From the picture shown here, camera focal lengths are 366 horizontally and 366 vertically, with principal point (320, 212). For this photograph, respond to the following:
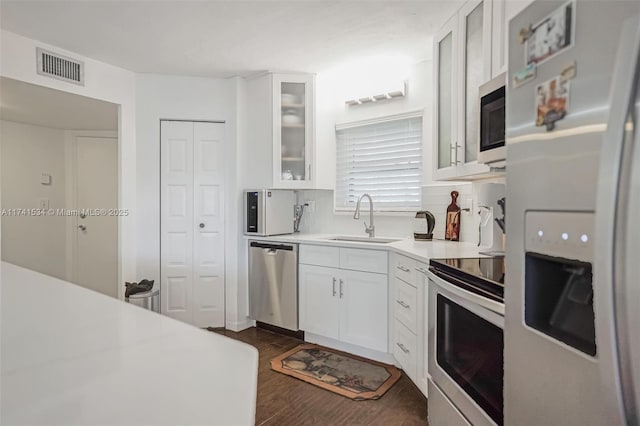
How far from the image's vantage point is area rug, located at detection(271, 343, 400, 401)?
2.35 meters

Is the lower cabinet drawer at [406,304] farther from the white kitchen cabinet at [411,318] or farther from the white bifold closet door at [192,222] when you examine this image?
the white bifold closet door at [192,222]

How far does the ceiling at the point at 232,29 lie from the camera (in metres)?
2.26

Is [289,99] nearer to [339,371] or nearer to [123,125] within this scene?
[123,125]

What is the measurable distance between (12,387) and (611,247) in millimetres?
939

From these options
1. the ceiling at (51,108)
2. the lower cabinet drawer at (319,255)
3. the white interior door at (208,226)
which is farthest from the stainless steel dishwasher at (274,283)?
the ceiling at (51,108)

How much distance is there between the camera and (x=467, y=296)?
1415mm

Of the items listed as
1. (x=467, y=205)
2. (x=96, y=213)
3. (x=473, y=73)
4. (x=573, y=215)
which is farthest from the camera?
(x=96, y=213)

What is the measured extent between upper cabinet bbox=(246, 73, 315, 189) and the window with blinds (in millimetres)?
372

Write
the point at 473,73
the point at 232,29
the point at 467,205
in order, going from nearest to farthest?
1. the point at 473,73
2. the point at 232,29
3. the point at 467,205

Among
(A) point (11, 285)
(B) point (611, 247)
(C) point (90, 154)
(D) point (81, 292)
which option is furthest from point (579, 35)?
(C) point (90, 154)

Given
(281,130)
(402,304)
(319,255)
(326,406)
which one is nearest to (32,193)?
(281,130)

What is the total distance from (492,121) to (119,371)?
182cm

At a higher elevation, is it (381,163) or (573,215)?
(381,163)

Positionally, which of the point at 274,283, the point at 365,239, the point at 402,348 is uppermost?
the point at 365,239
